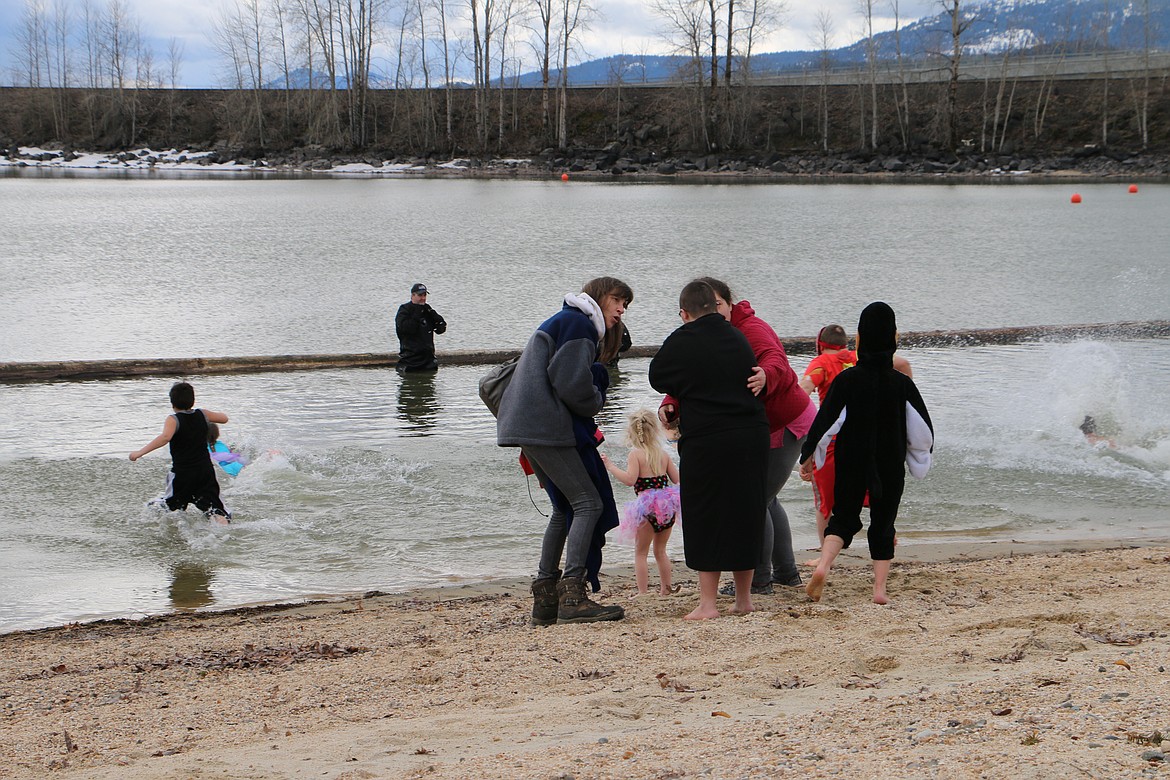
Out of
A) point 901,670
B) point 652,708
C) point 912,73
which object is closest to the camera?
point 652,708

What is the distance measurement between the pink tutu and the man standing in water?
8482 mm

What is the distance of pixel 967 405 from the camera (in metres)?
13.0

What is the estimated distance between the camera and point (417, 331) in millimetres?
14953

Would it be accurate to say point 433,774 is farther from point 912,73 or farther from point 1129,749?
point 912,73

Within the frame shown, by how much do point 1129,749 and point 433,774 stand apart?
2211 mm

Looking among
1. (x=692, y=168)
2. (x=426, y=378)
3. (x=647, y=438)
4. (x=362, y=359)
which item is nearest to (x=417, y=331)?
(x=426, y=378)

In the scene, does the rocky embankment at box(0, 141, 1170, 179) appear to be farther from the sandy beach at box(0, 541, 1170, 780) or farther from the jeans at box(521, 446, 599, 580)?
the jeans at box(521, 446, 599, 580)

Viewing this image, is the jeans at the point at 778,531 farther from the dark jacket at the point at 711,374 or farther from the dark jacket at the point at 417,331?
the dark jacket at the point at 417,331

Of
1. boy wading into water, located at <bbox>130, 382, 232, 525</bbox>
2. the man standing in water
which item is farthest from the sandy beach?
the man standing in water

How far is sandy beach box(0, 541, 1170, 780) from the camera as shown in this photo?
3.74 meters

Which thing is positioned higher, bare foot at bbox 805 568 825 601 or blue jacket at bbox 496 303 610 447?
blue jacket at bbox 496 303 610 447

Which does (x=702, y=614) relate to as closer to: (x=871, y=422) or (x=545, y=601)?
(x=545, y=601)

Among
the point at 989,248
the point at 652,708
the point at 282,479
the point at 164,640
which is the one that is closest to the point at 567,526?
the point at 652,708

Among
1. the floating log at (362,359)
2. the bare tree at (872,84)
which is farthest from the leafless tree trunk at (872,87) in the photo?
the floating log at (362,359)
